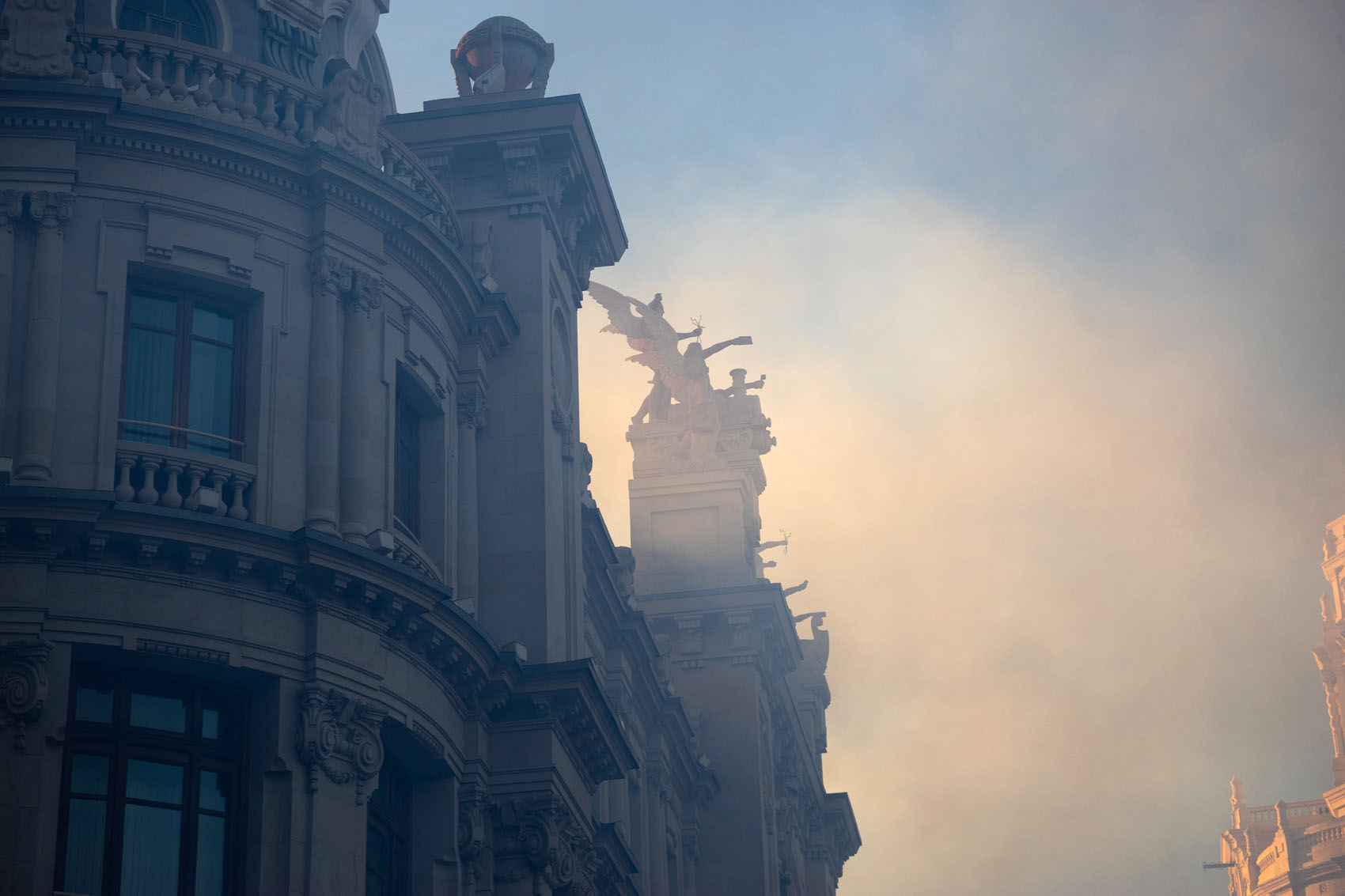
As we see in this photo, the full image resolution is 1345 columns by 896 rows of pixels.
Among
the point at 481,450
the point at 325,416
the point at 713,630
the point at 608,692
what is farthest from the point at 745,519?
the point at 325,416

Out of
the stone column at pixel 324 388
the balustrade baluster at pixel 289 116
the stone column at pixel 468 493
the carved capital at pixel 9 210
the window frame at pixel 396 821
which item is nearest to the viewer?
the carved capital at pixel 9 210

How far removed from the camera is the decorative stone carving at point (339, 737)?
2634 centimetres

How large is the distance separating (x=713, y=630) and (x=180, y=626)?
29.3 meters

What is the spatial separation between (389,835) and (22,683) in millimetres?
5745

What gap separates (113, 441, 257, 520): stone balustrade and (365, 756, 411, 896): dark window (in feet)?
13.2

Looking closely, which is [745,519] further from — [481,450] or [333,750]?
[333,750]

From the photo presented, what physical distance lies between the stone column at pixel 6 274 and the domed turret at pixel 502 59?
10214 millimetres

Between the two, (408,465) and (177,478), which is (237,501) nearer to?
(177,478)

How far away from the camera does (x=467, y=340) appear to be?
33.2m

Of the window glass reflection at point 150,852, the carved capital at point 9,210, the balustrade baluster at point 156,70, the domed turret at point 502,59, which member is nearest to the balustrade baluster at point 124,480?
the carved capital at point 9,210

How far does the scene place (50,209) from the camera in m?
27.7

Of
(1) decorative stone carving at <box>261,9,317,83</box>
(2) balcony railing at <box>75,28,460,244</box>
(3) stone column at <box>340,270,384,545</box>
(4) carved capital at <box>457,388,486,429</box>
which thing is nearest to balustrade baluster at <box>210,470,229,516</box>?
(3) stone column at <box>340,270,384,545</box>

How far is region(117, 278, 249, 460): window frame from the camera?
27.7m

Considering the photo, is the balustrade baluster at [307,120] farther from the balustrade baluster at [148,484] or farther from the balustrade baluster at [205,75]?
the balustrade baluster at [148,484]
